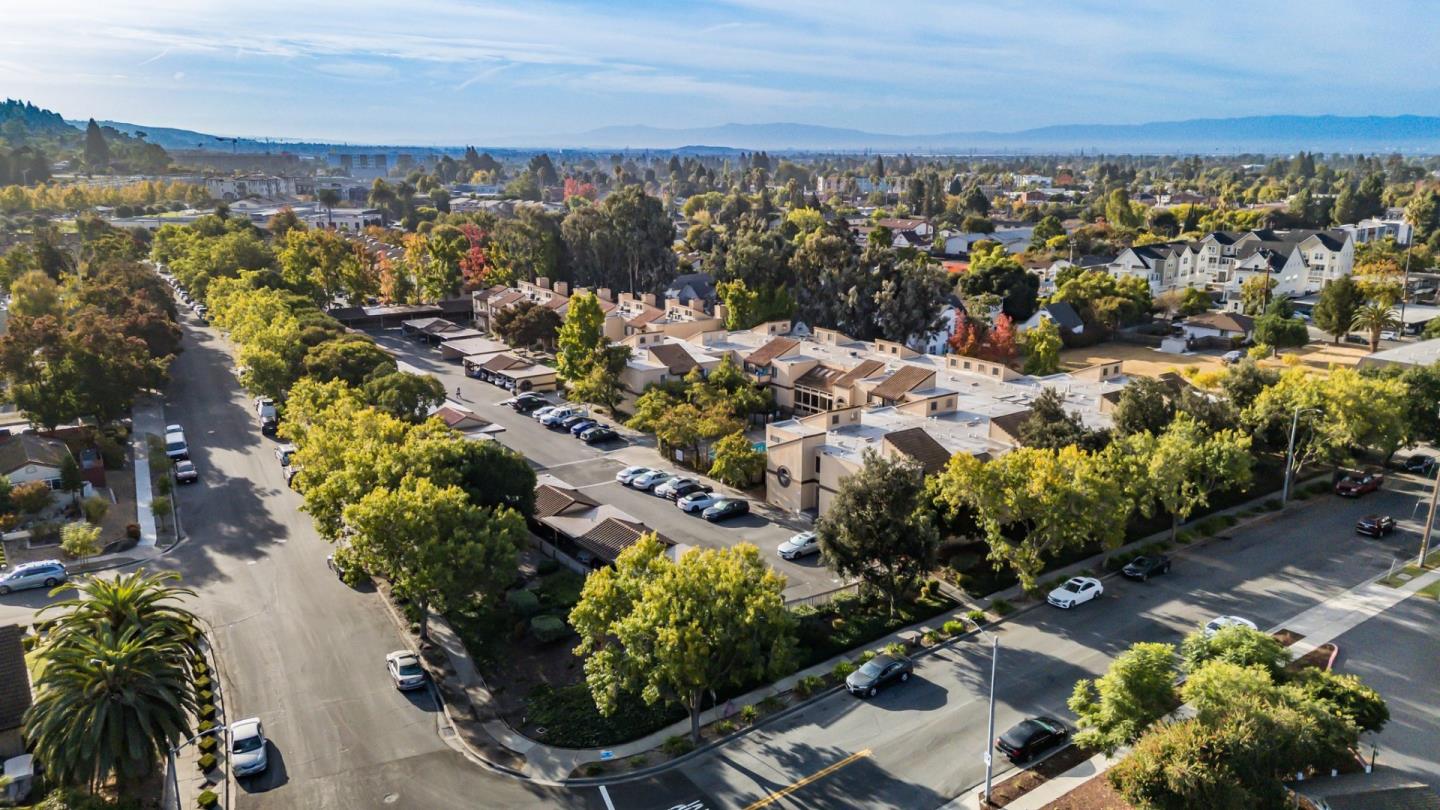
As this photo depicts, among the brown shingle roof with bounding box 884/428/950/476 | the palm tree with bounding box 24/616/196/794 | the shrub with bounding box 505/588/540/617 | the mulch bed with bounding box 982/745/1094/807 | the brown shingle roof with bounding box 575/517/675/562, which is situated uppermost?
the brown shingle roof with bounding box 884/428/950/476

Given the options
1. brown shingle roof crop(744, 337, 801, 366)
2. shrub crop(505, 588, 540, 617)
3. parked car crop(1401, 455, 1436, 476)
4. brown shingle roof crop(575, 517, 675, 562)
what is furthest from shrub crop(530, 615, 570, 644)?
parked car crop(1401, 455, 1436, 476)

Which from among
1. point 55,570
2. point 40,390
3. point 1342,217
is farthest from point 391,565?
point 1342,217

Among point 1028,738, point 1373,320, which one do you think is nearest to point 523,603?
point 1028,738

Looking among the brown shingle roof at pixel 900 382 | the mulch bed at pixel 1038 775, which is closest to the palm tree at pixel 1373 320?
the brown shingle roof at pixel 900 382

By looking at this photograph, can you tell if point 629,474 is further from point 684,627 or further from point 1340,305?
point 1340,305

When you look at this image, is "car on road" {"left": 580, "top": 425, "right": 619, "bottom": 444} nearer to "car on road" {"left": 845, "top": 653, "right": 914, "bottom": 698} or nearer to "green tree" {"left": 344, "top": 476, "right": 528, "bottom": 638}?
"green tree" {"left": 344, "top": 476, "right": 528, "bottom": 638}

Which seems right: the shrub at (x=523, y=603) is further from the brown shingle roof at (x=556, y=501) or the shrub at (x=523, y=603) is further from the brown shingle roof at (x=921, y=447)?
the brown shingle roof at (x=921, y=447)
